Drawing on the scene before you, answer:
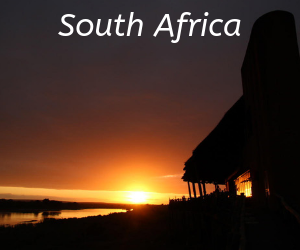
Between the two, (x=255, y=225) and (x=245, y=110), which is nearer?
(x=255, y=225)

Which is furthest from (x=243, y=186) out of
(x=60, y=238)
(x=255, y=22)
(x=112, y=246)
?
(x=60, y=238)

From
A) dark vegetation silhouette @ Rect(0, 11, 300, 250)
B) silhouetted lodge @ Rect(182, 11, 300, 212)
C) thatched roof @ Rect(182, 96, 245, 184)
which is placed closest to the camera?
dark vegetation silhouette @ Rect(0, 11, 300, 250)

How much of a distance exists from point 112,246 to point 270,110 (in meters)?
13.2

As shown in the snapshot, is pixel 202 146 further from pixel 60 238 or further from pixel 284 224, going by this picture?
pixel 60 238

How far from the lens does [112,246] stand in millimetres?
18406

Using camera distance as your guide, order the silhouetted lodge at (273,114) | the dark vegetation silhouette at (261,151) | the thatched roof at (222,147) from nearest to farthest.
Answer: the dark vegetation silhouette at (261,151) < the silhouetted lodge at (273,114) < the thatched roof at (222,147)

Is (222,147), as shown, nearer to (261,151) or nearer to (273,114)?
(261,151)

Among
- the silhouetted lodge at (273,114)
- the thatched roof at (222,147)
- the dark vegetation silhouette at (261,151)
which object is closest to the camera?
the dark vegetation silhouette at (261,151)

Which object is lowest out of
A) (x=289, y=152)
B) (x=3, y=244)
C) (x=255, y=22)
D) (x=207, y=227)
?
(x=3, y=244)

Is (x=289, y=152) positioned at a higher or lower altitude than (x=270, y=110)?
lower

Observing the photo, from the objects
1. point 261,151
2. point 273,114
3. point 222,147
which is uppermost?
point 273,114

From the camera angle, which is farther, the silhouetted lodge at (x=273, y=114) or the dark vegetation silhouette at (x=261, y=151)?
the silhouetted lodge at (x=273, y=114)

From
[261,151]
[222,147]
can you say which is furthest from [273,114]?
[222,147]

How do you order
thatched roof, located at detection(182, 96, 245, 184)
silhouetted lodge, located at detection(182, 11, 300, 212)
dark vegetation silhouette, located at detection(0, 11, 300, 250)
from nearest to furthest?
dark vegetation silhouette, located at detection(0, 11, 300, 250)
silhouetted lodge, located at detection(182, 11, 300, 212)
thatched roof, located at detection(182, 96, 245, 184)
